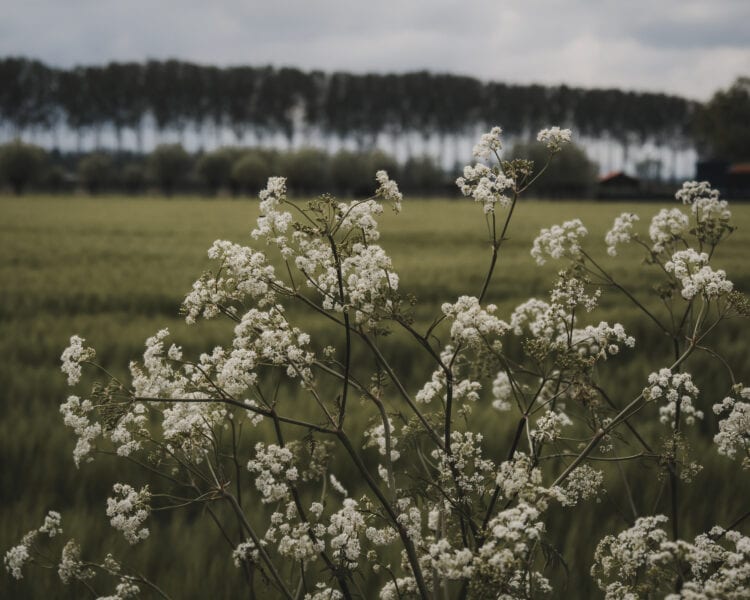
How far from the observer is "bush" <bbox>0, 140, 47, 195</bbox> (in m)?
71.6

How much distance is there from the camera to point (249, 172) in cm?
7738

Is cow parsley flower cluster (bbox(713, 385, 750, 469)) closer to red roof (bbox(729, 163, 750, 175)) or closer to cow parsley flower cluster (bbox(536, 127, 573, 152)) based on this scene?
cow parsley flower cluster (bbox(536, 127, 573, 152))

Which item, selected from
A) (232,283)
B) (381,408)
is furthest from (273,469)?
(232,283)

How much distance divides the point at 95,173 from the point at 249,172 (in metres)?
19.6

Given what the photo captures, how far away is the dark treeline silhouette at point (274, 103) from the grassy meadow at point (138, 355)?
8745 centimetres

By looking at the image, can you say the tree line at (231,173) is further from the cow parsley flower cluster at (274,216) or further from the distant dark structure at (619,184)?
the cow parsley flower cluster at (274,216)

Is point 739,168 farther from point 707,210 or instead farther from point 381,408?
point 381,408

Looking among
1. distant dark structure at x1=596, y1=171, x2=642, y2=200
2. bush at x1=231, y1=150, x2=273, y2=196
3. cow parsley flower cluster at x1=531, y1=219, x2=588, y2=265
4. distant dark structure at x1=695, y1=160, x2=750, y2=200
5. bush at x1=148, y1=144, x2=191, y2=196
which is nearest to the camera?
cow parsley flower cluster at x1=531, y1=219, x2=588, y2=265

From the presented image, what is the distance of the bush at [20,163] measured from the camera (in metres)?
71.6

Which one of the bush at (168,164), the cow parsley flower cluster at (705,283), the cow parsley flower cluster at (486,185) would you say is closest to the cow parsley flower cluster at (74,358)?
the cow parsley flower cluster at (486,185)

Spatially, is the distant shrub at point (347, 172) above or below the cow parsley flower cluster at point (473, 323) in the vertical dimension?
above

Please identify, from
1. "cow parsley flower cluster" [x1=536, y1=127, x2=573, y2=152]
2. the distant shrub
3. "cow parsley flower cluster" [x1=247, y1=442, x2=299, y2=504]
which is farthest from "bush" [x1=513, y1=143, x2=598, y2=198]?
"cow parsley flower cluster" [x1=247, y1=442, x2=299, y2=504]

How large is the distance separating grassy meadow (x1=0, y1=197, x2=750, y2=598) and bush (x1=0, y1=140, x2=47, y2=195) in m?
66.1

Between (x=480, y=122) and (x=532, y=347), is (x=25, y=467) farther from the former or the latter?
(x=480, y=122)
